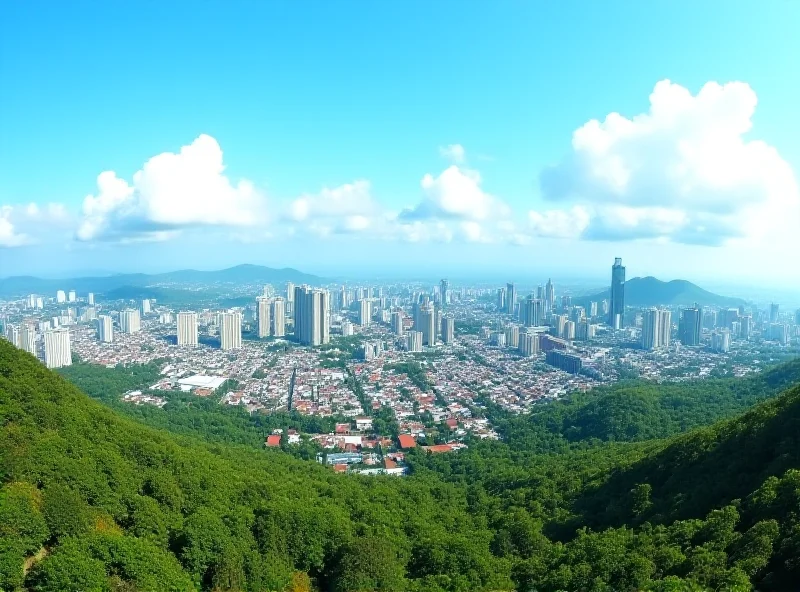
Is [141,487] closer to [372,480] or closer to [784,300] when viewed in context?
[372,480]

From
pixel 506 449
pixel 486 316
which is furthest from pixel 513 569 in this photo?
pixel 486 316

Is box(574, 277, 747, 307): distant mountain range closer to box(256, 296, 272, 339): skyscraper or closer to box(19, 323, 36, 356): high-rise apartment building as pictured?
box(256, 296, 272, 339): skyscraper

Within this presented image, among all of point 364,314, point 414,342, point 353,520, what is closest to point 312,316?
point 414,342

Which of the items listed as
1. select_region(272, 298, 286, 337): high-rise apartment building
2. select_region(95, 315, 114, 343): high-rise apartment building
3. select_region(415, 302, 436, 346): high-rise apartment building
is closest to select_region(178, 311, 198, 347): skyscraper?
select_region(95, 315, 114, 343): high-rise apartment building

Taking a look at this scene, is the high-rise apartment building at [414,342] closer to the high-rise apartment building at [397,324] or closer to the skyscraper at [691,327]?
the high-rise apartment building at [397,324]

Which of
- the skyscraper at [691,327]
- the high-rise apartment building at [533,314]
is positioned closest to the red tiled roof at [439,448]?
the skyscraper at [691,327]

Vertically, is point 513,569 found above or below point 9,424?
below
